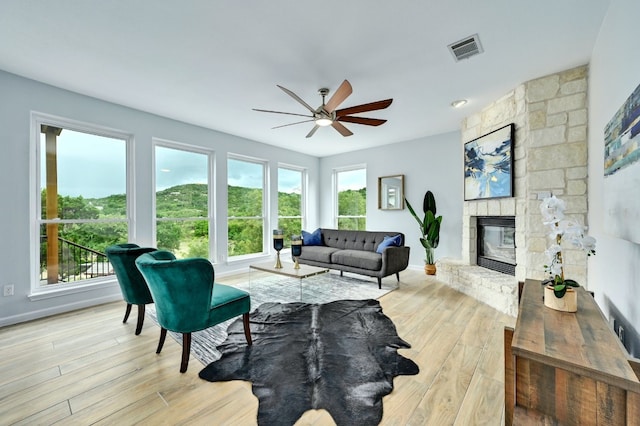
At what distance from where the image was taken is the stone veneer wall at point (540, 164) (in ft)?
8.79

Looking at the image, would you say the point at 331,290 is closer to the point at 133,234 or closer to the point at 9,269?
the point at 133,234

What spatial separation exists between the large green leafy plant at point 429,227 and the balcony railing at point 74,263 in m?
4.95

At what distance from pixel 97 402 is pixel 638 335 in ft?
10.1

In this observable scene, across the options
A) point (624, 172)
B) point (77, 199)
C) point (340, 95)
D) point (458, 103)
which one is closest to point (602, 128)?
point (624, 172)

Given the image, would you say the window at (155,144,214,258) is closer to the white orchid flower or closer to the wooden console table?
the wooden console table

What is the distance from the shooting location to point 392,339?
7.94 feet

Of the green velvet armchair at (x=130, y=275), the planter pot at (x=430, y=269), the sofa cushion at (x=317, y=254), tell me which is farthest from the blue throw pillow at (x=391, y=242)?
the green velvet armchair at (x=130, y=275)

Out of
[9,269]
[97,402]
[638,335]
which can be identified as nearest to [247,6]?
[97,402]

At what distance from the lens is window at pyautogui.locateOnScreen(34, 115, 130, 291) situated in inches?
124

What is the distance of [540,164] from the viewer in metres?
2.90

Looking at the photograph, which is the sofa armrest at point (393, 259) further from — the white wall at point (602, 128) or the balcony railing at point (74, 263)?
the balcony railing at point (74, 263)

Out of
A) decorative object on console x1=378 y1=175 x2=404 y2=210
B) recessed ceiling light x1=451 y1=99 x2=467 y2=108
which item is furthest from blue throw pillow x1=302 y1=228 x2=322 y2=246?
recessed ceiling light x1=451 y1=99 x2=467 y2=108

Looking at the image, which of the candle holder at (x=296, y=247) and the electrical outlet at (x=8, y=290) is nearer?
the electrical outlet at (x=8, y=290)

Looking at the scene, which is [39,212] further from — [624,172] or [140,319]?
[624,172]
